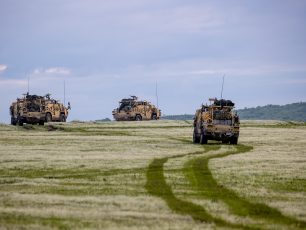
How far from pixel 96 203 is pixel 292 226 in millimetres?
5183

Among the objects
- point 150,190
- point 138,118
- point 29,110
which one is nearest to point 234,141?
point 150,190

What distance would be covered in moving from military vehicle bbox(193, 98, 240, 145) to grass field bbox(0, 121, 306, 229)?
387 inches

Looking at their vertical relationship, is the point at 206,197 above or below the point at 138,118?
below

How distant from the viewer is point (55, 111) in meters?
81.2

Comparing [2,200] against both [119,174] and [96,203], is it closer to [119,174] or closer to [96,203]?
[96,203]

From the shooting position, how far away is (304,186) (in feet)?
68.9

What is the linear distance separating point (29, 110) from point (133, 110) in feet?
72.0

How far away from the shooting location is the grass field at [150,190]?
1395 centimetres

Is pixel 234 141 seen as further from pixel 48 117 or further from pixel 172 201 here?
pixel 48 117

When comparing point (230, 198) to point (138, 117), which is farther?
point (138, 117)

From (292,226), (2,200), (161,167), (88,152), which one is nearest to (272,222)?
(292,226)

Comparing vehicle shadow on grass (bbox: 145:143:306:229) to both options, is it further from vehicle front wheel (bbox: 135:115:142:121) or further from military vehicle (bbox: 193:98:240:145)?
vehicle front wheel (bbox: 135:115:142:121)

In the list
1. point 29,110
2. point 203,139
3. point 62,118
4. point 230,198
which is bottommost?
point 230,198

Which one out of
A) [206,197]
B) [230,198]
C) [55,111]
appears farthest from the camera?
[55,111]
